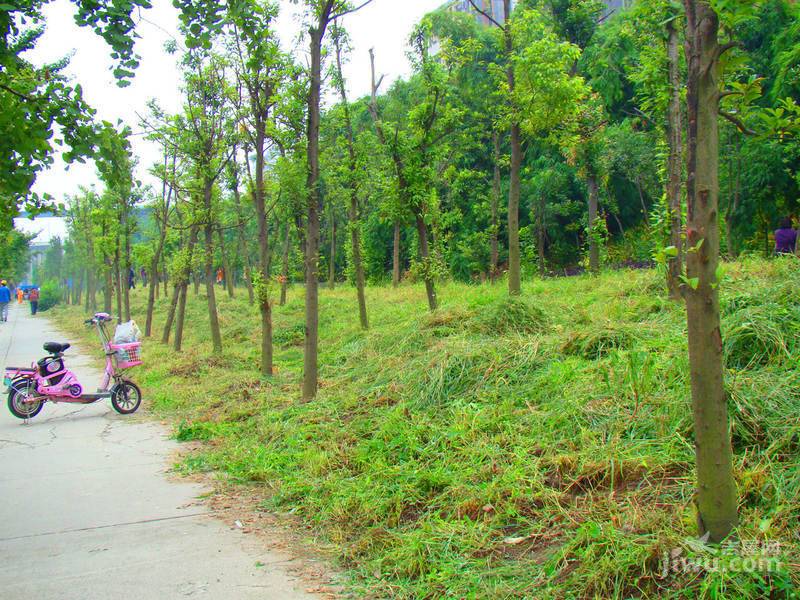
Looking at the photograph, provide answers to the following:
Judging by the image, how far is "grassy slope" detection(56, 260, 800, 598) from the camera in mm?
3898

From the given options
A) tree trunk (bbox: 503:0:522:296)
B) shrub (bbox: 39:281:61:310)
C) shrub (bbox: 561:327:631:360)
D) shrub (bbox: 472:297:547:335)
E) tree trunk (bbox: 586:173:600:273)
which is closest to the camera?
shrub (bbox: 561:327:631:360)

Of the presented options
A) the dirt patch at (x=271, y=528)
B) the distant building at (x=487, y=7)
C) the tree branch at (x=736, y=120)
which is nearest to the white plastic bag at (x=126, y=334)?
the dirt patch at (x=271, y=528)

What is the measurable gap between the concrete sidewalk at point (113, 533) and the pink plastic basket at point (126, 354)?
1804mm

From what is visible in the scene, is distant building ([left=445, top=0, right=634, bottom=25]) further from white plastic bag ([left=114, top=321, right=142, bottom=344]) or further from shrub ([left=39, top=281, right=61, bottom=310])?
shrub ([left=39, top=281, right=61, bottom=310])

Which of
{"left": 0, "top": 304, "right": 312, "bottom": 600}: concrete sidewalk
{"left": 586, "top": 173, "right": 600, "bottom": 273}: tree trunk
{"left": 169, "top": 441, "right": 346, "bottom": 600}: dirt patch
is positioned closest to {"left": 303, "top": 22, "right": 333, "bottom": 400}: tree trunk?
{"left": 0, "top": 304, "right": 312, "bottom": 600}: concrete sidewalk

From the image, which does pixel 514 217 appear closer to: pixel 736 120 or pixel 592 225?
pixel 592 225

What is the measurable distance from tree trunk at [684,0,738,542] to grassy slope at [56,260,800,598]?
0.53 meters

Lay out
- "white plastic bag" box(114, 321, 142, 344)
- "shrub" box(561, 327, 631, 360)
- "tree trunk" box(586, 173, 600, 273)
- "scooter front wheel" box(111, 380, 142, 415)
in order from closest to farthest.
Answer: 1. "shrub" box(561, 327, 631, 360)
2. "scooter front wheel" box(111, 380, 142, 415)
3. "white plastic bag" box(114, 321, 142, 344)
4. "tree trunk" box(586, 173, 600, 273)

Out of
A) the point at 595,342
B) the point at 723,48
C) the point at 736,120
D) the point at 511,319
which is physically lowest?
the point at 595,342

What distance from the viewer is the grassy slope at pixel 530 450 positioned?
3.90 meters

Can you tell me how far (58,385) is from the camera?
10.5 m

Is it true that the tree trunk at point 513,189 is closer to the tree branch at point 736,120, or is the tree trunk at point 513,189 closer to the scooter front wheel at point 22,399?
the scooter front wheel at point 22,399

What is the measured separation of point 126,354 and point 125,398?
716mm
